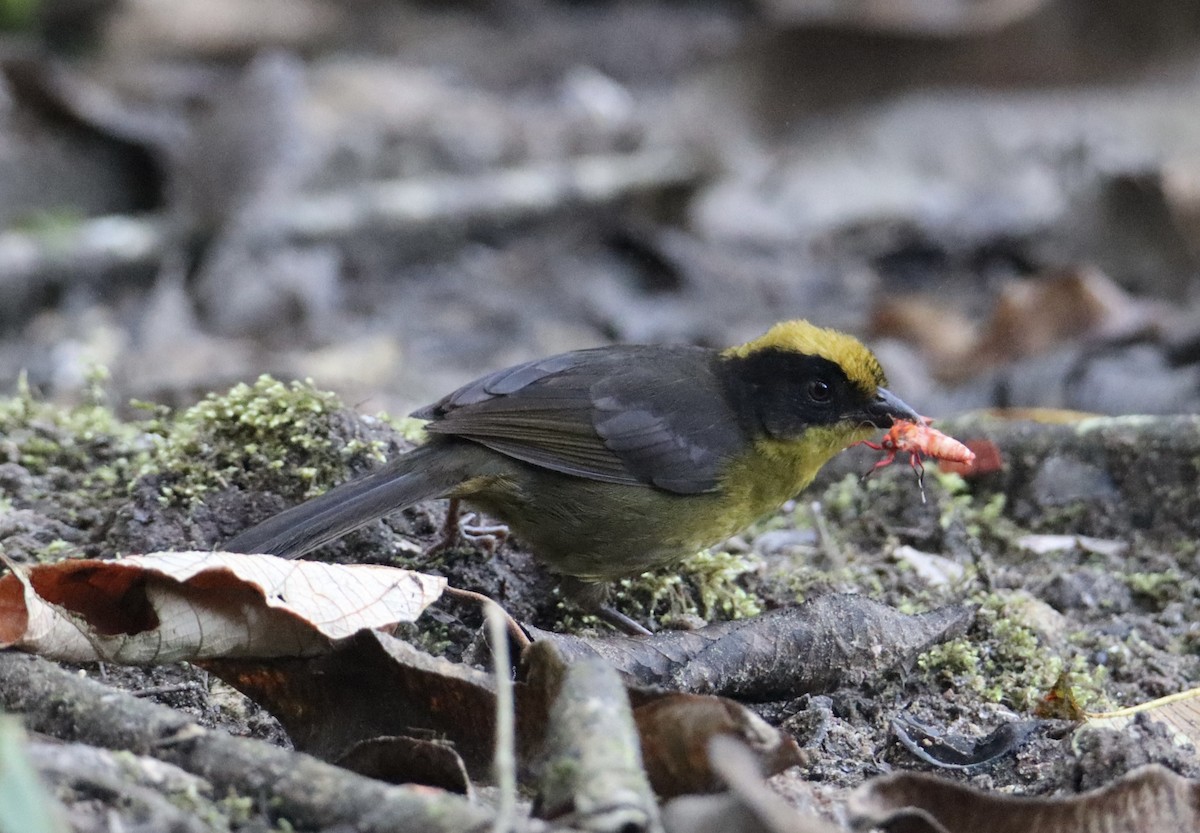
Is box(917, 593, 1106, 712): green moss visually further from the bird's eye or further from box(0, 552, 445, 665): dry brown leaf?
box(0, 552, 445, 665): dry brown leaf

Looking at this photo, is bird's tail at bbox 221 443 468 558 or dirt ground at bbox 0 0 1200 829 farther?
dirt ground at bbox 0 0 1200 829

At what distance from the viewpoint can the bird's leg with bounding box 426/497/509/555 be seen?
13.3 feet

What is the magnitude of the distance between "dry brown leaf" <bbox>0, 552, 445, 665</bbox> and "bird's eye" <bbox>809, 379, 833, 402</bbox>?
2.11 m

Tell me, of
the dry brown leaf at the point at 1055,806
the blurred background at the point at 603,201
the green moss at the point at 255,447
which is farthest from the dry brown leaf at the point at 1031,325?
the dry brown leaf at the point at 1055,806

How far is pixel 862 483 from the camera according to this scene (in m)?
5.02

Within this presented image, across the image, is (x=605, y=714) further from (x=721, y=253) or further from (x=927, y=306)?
(x=721, y=253)

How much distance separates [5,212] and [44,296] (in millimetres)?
708

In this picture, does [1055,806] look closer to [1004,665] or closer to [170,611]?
[1004,665]

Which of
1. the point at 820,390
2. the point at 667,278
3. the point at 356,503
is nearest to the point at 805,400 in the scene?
the point at 820,390

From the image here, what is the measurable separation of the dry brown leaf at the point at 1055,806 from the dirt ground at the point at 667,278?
0.32 meters

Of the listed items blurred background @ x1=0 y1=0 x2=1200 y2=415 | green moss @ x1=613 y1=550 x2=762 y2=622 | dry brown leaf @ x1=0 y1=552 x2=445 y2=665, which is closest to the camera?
dry brown leaf @ x1=0 y1=552 x2=445 y2=665

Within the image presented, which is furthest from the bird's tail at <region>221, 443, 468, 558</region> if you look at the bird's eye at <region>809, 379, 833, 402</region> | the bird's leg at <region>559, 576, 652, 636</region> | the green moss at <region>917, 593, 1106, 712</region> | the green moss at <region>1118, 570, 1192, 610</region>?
the green moss at <region>1118, 570, 1192, 610</region>

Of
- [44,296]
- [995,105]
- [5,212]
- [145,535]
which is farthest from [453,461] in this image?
[995,105]

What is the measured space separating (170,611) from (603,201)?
764cm
